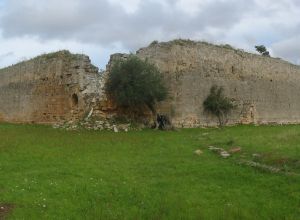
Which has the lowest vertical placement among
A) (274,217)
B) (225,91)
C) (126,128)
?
(274,217)

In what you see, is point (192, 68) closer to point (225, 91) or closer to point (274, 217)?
point (225, 91)

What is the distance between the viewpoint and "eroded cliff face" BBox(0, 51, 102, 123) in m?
27.1

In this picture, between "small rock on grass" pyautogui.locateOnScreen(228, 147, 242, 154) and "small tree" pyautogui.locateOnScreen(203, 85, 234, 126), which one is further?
"small tree" pyautogui.locateOnScreen(203, 85, 234, 126)

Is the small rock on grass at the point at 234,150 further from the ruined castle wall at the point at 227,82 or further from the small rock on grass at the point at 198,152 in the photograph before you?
the ruined castle wall at the point at 227,82

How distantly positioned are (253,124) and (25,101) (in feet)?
46.6

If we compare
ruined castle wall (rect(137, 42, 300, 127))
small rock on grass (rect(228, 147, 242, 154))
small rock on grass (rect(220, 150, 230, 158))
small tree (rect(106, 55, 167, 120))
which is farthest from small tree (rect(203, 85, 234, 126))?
small rock on grass (rect(220, 150, 230, 158))

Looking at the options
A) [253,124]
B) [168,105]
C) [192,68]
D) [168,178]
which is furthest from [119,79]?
[168,178]

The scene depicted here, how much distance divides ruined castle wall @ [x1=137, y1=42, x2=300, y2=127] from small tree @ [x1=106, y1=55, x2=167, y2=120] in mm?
A: 1534

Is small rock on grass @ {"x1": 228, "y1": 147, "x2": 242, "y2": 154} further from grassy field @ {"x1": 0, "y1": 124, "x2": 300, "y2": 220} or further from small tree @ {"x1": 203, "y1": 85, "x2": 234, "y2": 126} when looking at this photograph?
small tree @ {"x1": 203, "y1": 85, "x2": 234, "y2": 126}

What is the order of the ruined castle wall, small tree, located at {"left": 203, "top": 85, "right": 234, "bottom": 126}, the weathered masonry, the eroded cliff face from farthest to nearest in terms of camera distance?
small tree, located at {"left": 203, "top": 85, "right": 234, "bottom": 126}
the ruined castle wall
the weathered masonry
the eroded cliff face

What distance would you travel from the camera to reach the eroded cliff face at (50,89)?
2706 cm

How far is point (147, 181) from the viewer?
42.1 feet

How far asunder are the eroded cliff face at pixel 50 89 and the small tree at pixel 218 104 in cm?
644

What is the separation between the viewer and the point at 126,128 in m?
24.4
